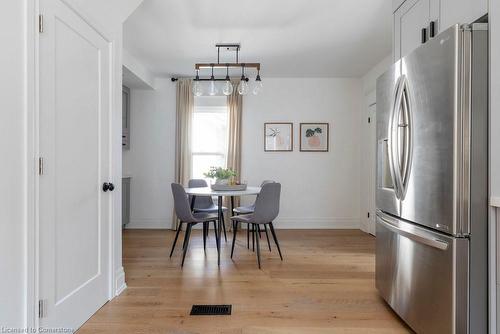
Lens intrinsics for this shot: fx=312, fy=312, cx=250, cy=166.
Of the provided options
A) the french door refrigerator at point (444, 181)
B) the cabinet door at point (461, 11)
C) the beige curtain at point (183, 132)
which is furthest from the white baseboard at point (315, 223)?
the cabinet door at point (461, 11)

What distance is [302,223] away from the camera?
5.14 metres

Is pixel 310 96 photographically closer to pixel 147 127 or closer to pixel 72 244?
pixel 147 127

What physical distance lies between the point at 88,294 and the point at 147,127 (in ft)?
11.2

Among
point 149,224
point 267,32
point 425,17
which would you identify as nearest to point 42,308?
point 425,17

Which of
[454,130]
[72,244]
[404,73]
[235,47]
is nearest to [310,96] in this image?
[235,47]

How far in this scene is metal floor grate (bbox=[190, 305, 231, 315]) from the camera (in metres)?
Answer: 2.21

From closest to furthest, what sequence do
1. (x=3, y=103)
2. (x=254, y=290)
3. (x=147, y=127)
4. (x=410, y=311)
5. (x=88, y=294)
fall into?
(x=3, y=103) → (x=410, y=311) → (x=88, y=294) → (x=254, y=290) → (x=147, y=127)

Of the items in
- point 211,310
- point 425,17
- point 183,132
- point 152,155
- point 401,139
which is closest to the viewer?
point 401,139

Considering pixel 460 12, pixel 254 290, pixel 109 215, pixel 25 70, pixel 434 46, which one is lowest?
pixel 254 290

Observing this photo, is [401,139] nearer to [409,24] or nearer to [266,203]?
[409,24]

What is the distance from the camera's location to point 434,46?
1645 millimetres

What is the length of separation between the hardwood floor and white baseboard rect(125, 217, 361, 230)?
106 centimetres

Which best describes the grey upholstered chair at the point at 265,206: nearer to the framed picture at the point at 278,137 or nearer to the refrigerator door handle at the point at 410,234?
the refrigerator door handle at the point at 410,234

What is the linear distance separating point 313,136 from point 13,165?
4273 millimetres
